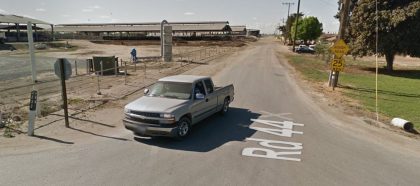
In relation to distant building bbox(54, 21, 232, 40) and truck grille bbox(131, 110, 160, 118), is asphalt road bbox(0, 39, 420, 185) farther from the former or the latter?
distant building bbox(54, 21, 232, 40)

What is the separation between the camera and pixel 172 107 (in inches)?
307

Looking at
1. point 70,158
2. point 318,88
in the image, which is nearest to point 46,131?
point 70,158

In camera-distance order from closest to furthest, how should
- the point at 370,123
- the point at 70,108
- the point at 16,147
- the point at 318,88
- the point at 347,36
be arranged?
the point at 16,147 < the point at 370,123 < the point at 70,108 < the point at 318,88 < the point at 347,36

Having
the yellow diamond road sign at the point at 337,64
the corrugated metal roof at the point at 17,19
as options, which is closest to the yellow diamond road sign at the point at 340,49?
the yellow diamond road sign at the point at 337,64

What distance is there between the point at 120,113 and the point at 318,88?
11674mm

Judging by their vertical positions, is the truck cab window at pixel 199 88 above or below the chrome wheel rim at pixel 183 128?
above

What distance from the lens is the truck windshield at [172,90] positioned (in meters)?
8.61

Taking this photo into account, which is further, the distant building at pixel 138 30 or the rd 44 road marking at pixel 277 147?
the distant building at pixel 138 30

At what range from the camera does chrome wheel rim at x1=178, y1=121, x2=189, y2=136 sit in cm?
798

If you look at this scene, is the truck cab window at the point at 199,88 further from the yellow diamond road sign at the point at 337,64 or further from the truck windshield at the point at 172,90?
the yellow diamond road sign at the point at 337,64

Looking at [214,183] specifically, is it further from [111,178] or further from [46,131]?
[46,131]

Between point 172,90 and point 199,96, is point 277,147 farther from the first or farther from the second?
point 172,90

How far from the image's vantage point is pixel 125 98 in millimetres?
13734

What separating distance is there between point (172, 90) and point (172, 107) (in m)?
1.16
